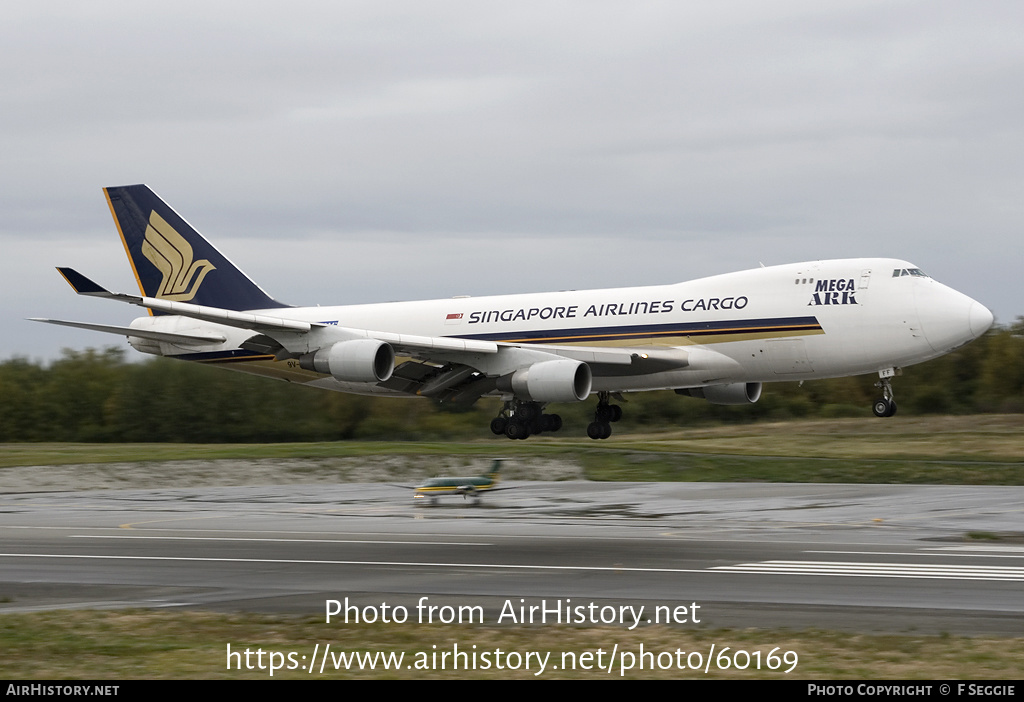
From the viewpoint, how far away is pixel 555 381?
36.1m

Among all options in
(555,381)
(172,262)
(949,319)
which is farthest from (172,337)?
(949,319)

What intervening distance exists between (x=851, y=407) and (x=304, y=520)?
33.1m

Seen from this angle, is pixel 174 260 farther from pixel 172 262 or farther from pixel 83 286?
pixel 83 286

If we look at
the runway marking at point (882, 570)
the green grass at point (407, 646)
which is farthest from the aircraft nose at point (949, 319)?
the green grass at point (407, 646)

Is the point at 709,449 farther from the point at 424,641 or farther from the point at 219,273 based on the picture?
the point at 424,641

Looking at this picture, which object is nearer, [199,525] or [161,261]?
[199,525]

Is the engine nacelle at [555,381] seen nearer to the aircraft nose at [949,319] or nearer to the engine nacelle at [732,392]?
the engine nacelle at [732,392]

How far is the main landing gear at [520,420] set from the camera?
39625 mm

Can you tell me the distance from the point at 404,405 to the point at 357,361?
22.7m

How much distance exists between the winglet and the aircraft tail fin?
1091 centimetres

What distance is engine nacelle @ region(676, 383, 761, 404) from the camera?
41.0 meters
